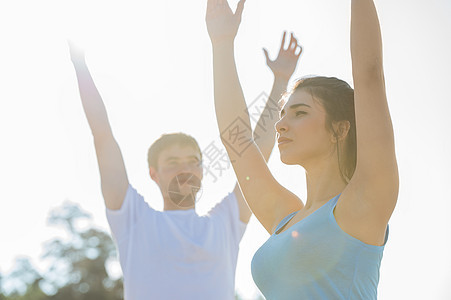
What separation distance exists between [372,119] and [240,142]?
96 centimetres

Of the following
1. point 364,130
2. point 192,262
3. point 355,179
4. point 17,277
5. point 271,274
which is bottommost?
point 17,277

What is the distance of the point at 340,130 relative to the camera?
2.50 m

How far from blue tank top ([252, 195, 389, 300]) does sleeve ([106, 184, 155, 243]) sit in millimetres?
1879

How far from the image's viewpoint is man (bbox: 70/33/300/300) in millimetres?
3863

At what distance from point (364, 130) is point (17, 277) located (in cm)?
4985

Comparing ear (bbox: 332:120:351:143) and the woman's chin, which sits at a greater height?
ear (bbox: 332:120:351:143)

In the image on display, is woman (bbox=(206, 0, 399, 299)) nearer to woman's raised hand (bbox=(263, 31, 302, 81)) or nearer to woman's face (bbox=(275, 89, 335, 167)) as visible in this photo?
woman's face (bbox=(275, 89, 335, 167))

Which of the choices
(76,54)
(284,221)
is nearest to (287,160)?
(284,221)

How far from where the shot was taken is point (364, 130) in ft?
6.63

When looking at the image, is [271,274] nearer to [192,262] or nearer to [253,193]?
[253,193]

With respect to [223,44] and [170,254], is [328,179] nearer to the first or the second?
[223,44]

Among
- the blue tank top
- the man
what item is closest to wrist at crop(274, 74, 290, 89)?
the man

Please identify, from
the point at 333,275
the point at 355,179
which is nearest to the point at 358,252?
the point at 333,275

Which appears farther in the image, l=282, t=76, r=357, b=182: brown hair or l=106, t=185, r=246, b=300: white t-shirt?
l=106, t=185, r=246, b=300: white t-shirt
